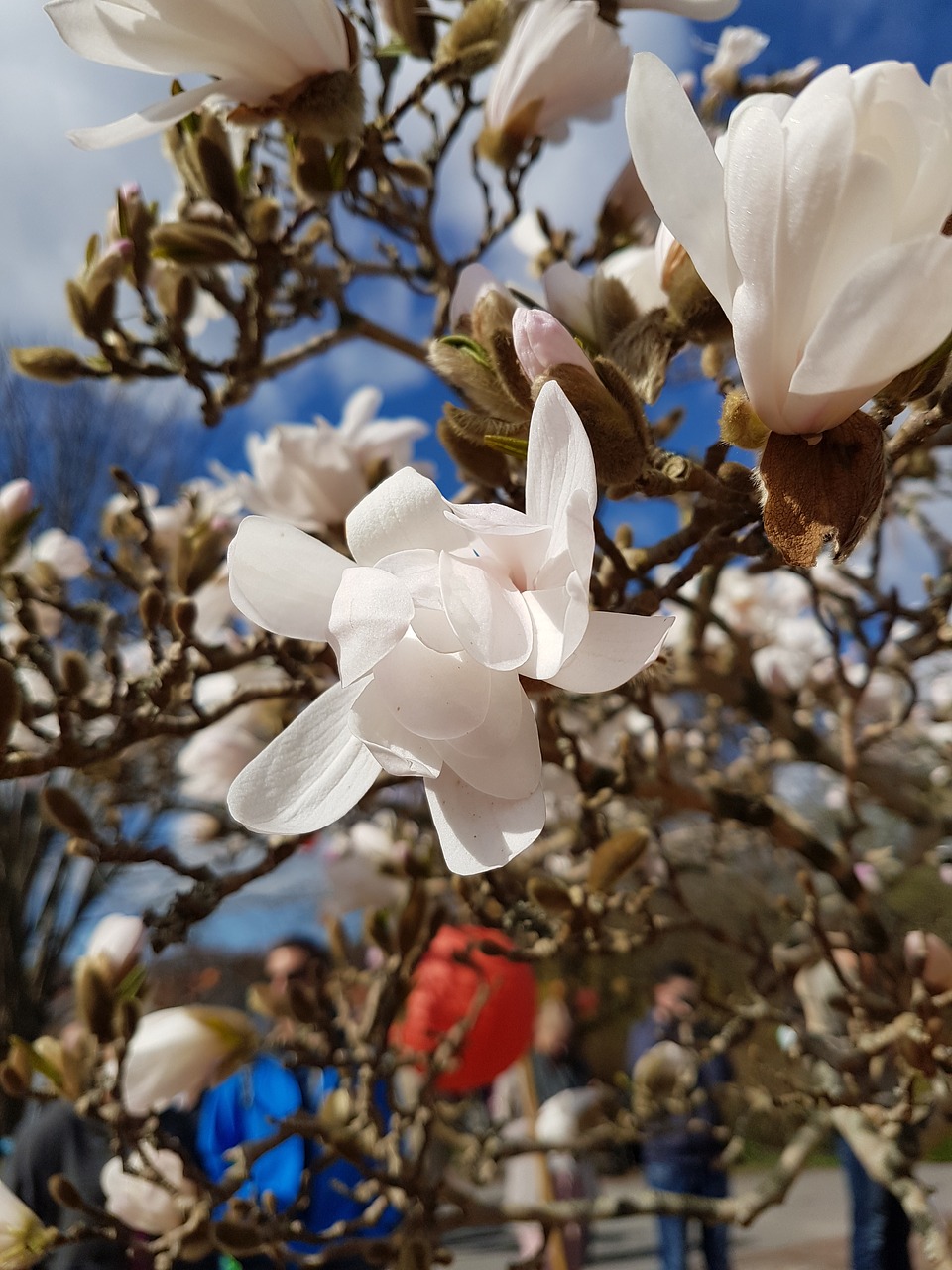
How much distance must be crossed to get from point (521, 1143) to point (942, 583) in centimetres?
Result: 94

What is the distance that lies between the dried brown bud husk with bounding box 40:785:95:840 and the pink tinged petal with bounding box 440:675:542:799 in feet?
1.86

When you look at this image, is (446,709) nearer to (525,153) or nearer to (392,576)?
(392,576)

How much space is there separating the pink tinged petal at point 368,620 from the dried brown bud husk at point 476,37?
676 mm

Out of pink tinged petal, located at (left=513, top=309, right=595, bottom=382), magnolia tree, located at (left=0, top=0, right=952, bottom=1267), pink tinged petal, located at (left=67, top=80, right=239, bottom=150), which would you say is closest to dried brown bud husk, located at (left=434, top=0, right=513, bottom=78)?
magnolia tree, located at (left=0, top=0, right=952, bottom=1267)

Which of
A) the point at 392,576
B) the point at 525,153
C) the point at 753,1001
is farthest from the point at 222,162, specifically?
the point at 753,1001

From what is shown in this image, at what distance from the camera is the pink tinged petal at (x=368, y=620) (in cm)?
34

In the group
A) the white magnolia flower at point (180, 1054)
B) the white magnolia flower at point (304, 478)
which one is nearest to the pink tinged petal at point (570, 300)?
the white magnolia flower at point (304, 478)

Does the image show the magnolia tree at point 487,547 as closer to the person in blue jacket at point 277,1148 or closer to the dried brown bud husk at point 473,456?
the dried brown bud husk at point 473,456

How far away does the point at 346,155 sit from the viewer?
2.39 feet

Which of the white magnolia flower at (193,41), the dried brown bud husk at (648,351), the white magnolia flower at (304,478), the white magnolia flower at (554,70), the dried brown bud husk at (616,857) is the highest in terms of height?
the white magnolia flower at (193,41)

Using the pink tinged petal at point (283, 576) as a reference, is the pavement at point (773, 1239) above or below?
below

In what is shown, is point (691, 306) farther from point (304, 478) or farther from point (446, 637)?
point (304, 478)

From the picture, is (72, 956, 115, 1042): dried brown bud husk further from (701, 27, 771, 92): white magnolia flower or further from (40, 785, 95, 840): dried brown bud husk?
(701, 27, 771, 92): white magnolia flower

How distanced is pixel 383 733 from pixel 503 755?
0.16 ft
